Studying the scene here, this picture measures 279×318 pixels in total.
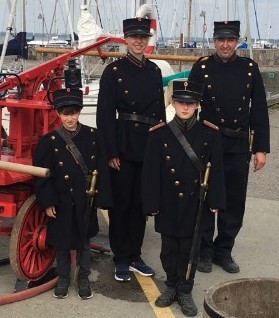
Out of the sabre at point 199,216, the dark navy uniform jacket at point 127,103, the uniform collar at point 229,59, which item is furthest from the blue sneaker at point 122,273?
the uniform collar at point 229,59

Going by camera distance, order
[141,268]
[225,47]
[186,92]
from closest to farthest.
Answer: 1. [186,92]
2. [225,47]
3. [141,268]

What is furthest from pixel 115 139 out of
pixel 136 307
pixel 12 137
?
pixel 136 307

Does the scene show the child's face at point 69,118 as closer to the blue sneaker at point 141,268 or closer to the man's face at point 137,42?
the man's face at point 137,42

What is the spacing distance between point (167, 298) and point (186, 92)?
146cm

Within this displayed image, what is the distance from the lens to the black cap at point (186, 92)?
395 centimetres

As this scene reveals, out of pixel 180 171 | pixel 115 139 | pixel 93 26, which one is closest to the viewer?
pixel 180 171

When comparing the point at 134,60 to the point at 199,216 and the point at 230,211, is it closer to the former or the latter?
the point at 199,216

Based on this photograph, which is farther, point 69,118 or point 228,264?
point 228,264

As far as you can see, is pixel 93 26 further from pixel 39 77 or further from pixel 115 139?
pixel 115 139

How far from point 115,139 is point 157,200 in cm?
66

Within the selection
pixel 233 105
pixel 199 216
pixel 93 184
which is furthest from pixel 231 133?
pixel 93 184

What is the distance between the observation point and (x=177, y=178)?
401 cm

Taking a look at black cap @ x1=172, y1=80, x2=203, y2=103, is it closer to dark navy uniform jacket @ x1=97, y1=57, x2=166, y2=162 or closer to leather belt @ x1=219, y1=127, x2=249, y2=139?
dark navy uniform jacket @ x1=97, y1=57, x2=166, y2=162

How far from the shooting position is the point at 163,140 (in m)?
4.03
